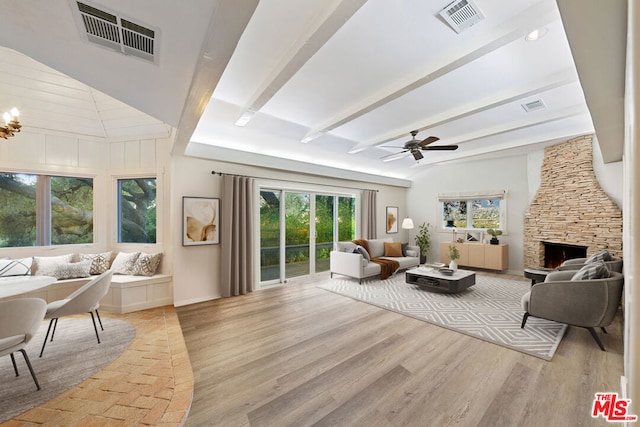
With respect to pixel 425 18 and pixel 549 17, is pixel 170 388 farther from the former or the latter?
pixel 549 17

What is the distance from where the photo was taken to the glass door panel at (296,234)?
5656 millimetres

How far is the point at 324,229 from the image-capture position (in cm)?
637

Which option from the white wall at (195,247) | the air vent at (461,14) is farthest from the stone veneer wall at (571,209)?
the white wall at (195,247)

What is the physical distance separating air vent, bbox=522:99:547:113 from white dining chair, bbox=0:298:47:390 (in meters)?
6.08

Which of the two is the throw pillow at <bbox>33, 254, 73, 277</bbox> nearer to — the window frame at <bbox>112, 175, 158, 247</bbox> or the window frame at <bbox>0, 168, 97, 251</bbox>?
the window frame at <bbox>0, 168, 97, 251</bbox>

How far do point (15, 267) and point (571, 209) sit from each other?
9609 mm

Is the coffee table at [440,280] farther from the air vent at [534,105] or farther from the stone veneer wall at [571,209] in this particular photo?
the air vent at [534,105]

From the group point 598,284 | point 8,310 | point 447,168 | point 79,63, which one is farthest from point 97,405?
point 447,168

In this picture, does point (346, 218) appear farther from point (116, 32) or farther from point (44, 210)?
point (44, 210)

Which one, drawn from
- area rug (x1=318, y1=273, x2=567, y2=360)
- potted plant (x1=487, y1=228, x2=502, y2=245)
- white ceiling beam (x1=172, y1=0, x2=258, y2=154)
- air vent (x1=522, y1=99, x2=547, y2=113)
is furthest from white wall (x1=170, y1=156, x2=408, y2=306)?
potted plant (x1=487, y1=228, x2=502, y2=245)

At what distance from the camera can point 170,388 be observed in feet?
6.96

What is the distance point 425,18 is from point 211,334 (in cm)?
398

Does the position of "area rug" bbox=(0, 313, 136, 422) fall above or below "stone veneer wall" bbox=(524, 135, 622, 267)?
below

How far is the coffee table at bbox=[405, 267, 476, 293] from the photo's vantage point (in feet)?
14.3
